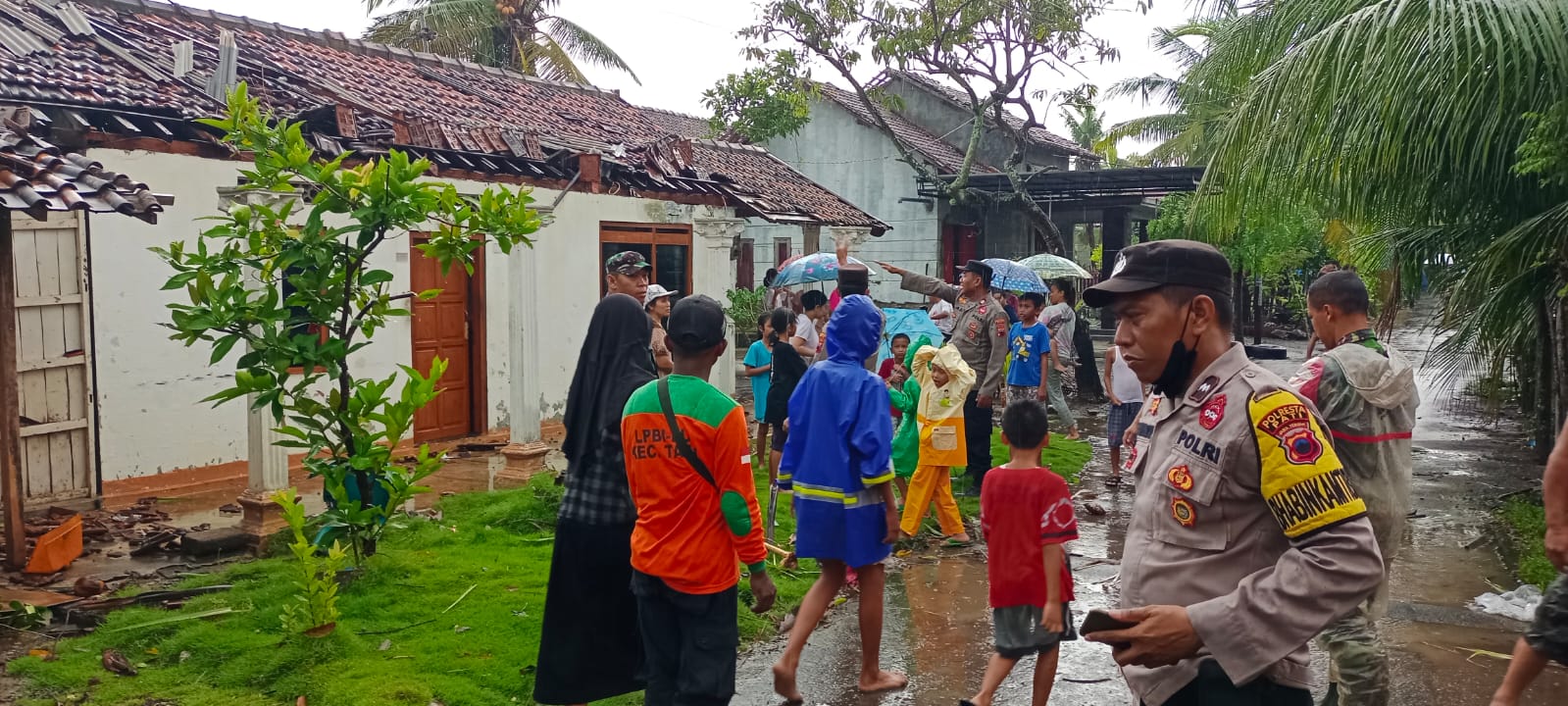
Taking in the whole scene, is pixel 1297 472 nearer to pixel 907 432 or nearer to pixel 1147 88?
pixel 907 432

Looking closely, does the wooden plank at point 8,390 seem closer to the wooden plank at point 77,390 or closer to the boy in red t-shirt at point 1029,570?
the wooden plank at point 77,390

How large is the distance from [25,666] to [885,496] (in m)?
3.84

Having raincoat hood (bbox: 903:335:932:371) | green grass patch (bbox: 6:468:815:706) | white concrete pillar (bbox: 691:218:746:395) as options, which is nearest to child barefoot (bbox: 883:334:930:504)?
raincoat hood (bbox: 903:335:932:371)

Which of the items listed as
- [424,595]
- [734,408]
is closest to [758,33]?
[424,595]

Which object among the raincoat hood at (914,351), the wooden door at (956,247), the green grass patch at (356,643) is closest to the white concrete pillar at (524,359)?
the green grass patch at (356,643)

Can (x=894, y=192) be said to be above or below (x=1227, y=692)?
above

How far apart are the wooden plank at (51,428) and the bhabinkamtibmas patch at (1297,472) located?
330 inches

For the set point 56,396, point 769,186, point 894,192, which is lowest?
point 56,396

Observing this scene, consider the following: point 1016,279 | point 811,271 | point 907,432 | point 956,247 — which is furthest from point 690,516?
point 956,247

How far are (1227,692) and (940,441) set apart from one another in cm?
464

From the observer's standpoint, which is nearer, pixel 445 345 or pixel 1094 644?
pixel 1094 644

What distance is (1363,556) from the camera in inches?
74.4

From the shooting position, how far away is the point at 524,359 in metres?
9.84

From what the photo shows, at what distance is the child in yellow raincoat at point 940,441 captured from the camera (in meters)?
6.73
